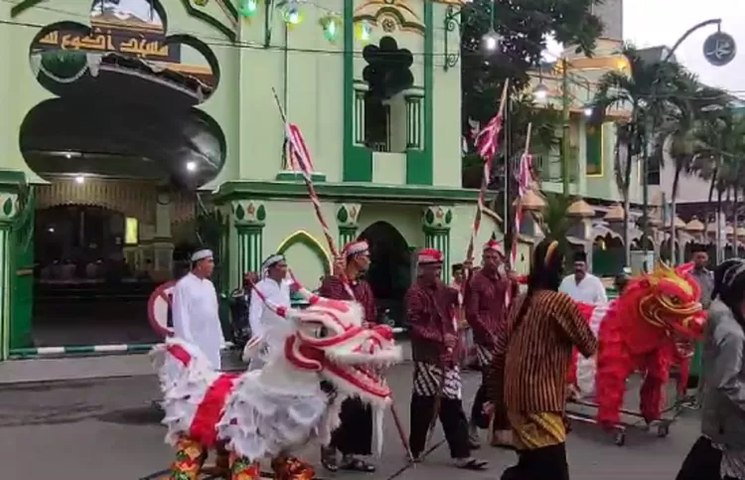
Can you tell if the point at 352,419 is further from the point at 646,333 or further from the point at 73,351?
the point at 73,351

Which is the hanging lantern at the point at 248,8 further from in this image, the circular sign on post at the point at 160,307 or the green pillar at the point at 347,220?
the circular sign on post at the point at 160,307

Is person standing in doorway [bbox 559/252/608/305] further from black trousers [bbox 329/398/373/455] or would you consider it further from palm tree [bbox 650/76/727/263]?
palm tree [bbox 650/76/727/263]

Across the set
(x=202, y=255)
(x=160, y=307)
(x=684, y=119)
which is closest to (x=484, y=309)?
(x=202, y=255)

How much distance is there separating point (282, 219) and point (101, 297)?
36.4 feet

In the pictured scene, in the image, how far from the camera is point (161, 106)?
16406mm

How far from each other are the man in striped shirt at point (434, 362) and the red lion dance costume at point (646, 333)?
159 centimetres

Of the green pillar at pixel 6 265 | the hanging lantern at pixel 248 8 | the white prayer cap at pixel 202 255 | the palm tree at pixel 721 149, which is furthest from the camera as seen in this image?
the palm tree at pixel 721 149

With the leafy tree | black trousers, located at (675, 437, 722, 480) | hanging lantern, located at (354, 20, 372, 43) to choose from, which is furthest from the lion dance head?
the leafy tree

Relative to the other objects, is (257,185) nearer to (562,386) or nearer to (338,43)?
A: (338,43)

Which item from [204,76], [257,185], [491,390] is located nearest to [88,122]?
[204,76]

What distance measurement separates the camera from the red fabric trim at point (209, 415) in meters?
5.42

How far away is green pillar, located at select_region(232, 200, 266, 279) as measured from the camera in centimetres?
1495

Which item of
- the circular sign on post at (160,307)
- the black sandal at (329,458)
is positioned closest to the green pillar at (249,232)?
the circular sign on post at (160,307)

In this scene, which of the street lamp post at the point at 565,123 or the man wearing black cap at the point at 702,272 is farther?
the street lamp post at the point at 565,123
